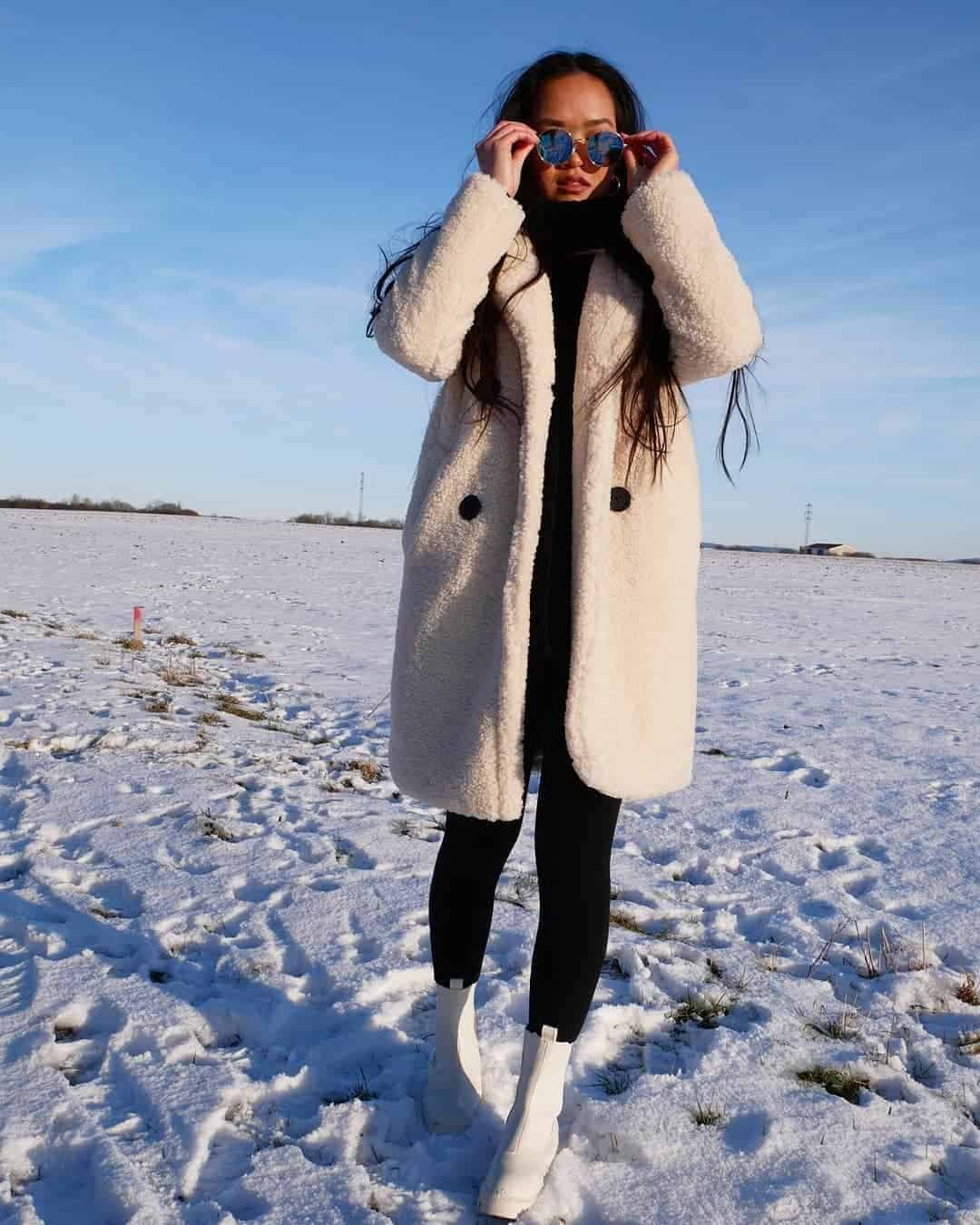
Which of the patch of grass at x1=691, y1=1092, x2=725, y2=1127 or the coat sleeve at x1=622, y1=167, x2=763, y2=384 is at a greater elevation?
the coat sleeve at x1=622, y1=167, x2=763, y2=384

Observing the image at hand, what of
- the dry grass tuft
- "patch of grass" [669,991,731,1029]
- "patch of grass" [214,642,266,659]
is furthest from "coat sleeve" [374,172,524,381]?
"patch of grass" [214,642,266,659]

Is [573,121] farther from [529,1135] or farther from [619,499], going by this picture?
[529,1135]

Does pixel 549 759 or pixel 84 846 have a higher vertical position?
pixel 549 759

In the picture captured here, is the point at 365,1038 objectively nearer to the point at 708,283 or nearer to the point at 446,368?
the point at 446,368

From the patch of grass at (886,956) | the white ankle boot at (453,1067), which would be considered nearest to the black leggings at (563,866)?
the white ankle boot at (453,1067)

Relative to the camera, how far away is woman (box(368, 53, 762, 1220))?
1890 mm

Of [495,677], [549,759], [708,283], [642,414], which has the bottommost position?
[549,759]

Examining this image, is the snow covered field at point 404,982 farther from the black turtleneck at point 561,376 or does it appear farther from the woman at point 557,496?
the black turtleneck at point 561,376

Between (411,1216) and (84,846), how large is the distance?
2.52 m

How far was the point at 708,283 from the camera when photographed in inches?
72.7

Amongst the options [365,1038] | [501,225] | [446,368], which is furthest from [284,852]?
[501,225]

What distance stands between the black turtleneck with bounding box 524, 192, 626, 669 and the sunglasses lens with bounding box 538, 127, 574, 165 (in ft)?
0.29

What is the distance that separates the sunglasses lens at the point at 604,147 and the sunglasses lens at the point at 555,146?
0.04 meters

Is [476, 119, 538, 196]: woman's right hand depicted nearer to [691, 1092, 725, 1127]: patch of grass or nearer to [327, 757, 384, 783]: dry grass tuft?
[691, 1092, 725, 1127]: patch of grass
